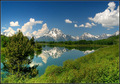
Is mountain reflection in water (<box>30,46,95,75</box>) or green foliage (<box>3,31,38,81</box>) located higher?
green foliage (<box>3,31,38,81</box>)

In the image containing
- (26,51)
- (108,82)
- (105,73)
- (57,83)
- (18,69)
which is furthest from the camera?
(26,51)

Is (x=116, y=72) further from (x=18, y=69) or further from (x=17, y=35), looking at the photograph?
(x=17, y=35)

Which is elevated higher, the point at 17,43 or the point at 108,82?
the point at 17,43

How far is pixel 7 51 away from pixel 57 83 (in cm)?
1720

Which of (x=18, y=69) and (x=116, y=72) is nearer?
(x=116, y=72)

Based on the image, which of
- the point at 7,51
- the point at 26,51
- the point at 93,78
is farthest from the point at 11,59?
the point at 93,78

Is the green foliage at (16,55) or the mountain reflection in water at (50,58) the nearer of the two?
the green foliage at (16,55)

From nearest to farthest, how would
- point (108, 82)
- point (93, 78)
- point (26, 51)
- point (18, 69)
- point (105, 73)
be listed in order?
point (108, 82) → point (93, 78) → point (105, 73) → point (18, 69) → point (26, 51)

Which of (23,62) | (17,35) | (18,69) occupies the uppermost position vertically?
(17,35)

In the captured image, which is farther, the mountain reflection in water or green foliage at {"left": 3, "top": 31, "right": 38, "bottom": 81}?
the mountain reflection in water

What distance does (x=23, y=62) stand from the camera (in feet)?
69.4

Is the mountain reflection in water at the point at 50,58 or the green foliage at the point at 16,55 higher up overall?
the green foliage at the point at 16,55

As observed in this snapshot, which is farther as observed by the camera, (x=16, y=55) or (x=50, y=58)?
(x=50, y=58)

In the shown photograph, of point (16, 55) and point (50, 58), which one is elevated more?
point (16, 55)
